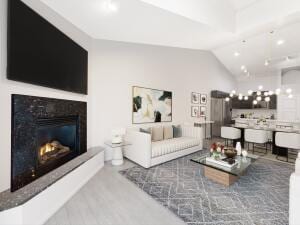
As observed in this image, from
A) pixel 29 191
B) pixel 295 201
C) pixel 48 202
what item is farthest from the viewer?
pixel 48 202

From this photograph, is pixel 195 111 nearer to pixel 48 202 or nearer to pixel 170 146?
pixel 170 146

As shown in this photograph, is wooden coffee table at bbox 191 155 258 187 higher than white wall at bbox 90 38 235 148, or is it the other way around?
white wall at bbox 90 38 235 148

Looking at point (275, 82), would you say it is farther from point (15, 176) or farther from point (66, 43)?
point (15, 176)

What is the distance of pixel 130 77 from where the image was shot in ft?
14.2

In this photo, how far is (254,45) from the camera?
565 cm

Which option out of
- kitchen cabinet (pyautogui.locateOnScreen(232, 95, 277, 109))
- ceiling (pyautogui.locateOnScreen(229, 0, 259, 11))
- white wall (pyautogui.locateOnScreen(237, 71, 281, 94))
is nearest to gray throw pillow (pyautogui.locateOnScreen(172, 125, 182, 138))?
ceiling (pyautogui.locateOnScreen(229, 0, 259, 11))

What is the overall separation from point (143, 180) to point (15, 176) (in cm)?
189

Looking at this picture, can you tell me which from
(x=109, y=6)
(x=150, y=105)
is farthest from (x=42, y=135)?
(x=150, y=105)

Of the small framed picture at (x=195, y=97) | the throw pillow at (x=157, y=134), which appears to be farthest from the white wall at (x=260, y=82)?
the throw pillow at (x=157, y=134)

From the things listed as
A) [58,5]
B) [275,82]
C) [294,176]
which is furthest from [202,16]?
[275,82]

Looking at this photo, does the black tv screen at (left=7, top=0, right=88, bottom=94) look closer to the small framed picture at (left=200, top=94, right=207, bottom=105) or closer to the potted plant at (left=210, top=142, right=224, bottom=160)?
the potted plant at (left=210, top=142, right=224, bottom=160)

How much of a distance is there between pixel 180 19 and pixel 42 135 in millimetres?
3181

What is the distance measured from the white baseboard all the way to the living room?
1 centimetres

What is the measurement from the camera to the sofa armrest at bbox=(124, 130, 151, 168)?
3.47 meters
